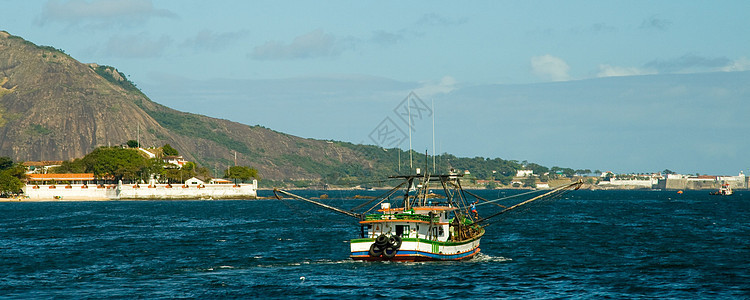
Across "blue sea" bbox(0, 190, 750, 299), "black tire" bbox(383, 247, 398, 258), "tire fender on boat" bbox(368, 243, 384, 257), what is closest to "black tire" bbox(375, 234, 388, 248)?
"tire fender on boat" bbox(368, 243, 384, 257)

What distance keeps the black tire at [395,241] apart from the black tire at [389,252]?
10.3 inches

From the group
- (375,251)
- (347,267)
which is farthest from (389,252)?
(347,267)

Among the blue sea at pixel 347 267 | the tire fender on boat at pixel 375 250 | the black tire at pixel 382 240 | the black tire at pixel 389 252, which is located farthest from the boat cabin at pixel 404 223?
the blue sea at pixel 347 267

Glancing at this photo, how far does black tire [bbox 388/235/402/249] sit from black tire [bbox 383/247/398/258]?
263 mm

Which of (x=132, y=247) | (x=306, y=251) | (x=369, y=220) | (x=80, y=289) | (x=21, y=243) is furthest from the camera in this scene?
(x=21, y=243)

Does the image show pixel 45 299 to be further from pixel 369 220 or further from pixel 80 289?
pixel 369 220

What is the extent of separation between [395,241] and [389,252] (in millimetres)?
846

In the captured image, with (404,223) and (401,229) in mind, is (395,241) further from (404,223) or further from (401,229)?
(404,223)

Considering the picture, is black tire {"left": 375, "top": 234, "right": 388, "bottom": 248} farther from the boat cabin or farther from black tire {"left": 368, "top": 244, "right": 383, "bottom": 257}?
the boat cabin

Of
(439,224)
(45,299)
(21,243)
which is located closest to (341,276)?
(439,224)

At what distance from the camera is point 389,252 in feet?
179

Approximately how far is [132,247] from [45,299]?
104 feet

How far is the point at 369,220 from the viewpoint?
55312 mm

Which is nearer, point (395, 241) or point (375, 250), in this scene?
point (395, 241)
